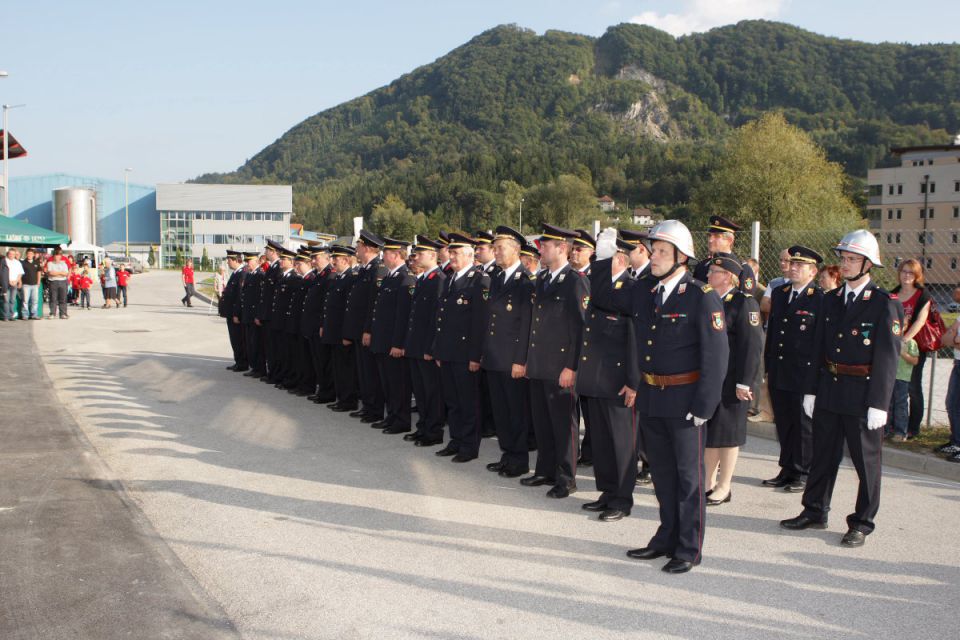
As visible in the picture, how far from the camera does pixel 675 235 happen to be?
4898 mm

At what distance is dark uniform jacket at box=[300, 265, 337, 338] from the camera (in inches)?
418

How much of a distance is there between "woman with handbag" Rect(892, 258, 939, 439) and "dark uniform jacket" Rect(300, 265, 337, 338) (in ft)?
20.9

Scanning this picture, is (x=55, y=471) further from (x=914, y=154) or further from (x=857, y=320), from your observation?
(x=914, y=154)

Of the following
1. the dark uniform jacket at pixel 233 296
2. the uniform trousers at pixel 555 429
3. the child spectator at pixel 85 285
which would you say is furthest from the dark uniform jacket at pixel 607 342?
the child spectator at pixel 85 285

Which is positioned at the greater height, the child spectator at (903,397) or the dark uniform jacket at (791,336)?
the dark uniform jacket at (791,336)

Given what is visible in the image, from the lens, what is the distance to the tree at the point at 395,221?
11112 centimetres

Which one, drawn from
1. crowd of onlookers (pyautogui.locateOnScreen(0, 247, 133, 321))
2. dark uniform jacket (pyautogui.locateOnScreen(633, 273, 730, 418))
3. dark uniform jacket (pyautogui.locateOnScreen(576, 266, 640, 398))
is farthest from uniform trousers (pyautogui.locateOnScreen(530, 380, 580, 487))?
crowd of onlookers (pyautogui.locateOnScreen(0, 247, 133, 321))

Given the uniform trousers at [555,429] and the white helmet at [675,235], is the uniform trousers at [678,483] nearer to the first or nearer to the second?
the white helmet at [675,235]

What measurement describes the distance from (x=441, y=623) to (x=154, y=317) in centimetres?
2240

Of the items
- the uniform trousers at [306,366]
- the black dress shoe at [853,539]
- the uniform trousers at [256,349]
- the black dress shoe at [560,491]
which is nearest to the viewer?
the black dress shoe at [853,539]

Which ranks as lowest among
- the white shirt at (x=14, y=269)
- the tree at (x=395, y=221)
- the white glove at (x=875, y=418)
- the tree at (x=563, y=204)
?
the white glove at (x=875, y=418)

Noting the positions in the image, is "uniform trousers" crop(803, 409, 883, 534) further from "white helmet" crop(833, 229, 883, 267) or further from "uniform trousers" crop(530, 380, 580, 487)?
"uniform trousers" crop(530, 380, 580, 487)

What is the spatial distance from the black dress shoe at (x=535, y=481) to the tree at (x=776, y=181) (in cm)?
6211

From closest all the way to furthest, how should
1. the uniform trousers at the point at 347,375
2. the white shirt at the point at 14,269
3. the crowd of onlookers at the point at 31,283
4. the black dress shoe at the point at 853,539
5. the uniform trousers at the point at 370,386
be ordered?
the black dress shoe at the point at 853,539 → the uniform trousers at the point at 370,386 → the uniform trousers at the point at 347,375 → the white shirt at the point at 14,269 → the crowd of onlookers at the point at 31,283
